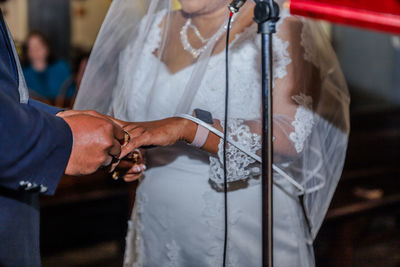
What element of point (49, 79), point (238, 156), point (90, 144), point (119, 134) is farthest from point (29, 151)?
point (49, 79)

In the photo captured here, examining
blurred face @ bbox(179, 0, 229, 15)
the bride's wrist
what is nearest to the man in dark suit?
the bride's wrist

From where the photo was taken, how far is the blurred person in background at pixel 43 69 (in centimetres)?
460

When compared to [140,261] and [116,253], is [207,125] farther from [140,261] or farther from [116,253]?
[116,253]

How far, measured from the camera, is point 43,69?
15.5 ft

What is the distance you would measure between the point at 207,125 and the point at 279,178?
0.46 metres

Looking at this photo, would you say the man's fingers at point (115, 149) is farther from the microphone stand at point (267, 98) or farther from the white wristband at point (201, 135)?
the microphone stand at point (267, 98)

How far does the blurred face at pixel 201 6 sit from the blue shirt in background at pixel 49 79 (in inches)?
123

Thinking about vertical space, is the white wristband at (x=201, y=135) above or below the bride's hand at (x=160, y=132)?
below

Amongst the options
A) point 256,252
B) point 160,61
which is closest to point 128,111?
point 160,61

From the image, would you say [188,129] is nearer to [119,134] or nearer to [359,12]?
[119,134]

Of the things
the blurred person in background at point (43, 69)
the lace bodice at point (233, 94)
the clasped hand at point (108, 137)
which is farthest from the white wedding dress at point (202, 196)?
the blurred person in background at point (43, 69)

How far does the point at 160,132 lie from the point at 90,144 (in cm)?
28

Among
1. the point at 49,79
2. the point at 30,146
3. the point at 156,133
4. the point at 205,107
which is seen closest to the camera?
the point at 30,146

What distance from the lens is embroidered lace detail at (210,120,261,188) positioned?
4.81 feet
